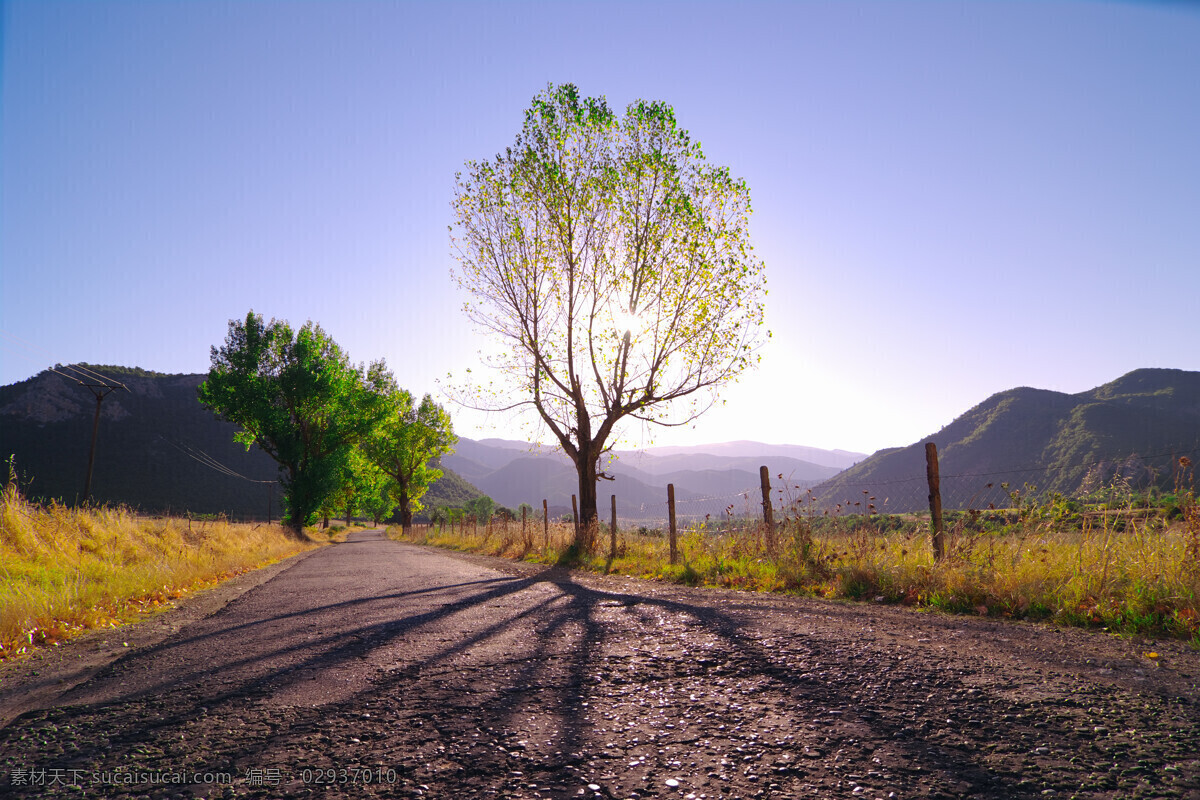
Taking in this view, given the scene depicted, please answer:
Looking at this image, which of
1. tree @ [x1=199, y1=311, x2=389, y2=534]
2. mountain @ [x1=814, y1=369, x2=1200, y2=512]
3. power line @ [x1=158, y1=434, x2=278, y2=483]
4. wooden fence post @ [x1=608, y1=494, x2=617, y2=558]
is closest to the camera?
wooden fence post @ [x1=608, y1=494, x2=617, y2=558]

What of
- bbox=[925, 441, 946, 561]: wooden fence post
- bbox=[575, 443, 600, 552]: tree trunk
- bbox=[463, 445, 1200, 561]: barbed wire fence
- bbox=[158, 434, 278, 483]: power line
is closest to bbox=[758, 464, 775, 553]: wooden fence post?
bbox=[463, 445, 1200, 561]: barbed wire fence

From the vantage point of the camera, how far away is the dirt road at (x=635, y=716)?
87.7 inches

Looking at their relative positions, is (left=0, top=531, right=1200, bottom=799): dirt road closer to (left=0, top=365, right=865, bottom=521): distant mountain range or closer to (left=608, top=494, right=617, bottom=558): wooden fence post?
(left=608, top=494, right=617, bottom=558): wooden fence post

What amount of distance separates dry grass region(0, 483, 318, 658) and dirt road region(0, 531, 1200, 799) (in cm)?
168

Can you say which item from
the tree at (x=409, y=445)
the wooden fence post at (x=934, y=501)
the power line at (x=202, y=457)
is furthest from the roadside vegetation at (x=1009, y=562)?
the power line at (x=202, y=457)

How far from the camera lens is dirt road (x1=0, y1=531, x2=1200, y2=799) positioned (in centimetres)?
223

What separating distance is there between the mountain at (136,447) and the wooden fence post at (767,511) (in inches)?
2526

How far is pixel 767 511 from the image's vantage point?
10156 mm

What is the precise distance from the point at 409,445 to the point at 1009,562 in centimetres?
4575

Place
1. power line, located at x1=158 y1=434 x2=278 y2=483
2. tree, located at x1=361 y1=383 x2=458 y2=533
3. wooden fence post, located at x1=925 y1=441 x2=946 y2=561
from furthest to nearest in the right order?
power line, located at x1=158 y1=434 x2=278 y2=483 < tree, located at x1=361 y1=383 x2=458 y2=533 < wooden fence post, located at x1=925 y1=441 x2=946 y2=561

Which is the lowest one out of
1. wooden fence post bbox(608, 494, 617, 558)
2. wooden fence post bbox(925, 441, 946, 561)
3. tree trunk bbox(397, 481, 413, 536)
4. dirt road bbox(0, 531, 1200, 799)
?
tree trunk bbox(397, 481, 413, 536)

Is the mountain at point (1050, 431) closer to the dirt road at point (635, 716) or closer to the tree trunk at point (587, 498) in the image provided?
the tree trunk at point (587, 498)

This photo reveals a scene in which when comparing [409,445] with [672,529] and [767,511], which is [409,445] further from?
[767,511]

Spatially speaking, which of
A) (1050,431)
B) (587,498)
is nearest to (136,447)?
(587,498)
